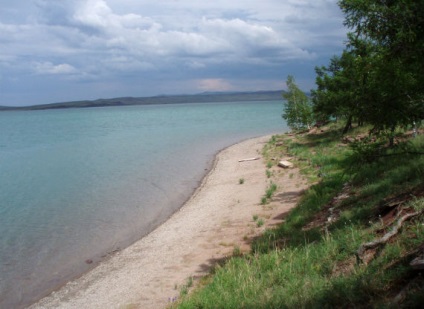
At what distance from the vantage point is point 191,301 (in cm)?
851

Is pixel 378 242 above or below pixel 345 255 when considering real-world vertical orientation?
above

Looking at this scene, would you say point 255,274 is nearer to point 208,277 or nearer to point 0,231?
point 208,277

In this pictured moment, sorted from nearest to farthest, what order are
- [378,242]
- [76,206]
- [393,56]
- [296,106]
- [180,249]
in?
1. [378,242]
2. [393,56]
3. [180,249]
4. [76,206]
5. [296,106]

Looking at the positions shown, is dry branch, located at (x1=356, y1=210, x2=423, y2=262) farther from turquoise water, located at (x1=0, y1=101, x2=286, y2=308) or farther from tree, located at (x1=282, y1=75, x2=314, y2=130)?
tree, located at (x1=282, y1=75, x2=314, y2=130)

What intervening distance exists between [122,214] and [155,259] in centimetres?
747

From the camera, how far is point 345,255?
25.8ft

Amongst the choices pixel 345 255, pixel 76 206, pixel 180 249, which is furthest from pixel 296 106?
pixel 345 255

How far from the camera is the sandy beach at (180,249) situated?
1109cm

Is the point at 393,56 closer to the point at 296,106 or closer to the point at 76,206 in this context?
the point at 76,206

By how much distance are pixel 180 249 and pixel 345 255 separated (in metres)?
7.26

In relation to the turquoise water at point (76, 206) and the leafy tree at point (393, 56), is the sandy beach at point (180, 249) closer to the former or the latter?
the turquoise water at point (76, 206)

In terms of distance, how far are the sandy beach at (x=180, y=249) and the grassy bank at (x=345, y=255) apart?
1.35 meters

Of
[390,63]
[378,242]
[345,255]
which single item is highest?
[390,63]

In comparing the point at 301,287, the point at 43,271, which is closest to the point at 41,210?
the point at 43,271
